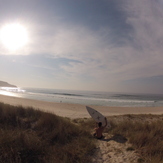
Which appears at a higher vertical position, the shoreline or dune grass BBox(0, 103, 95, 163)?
dune grass BBox(0, 103, 95, 163)

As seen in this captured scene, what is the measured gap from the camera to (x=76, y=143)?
4.51 meters

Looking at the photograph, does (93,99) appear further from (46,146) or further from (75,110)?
(46,146)

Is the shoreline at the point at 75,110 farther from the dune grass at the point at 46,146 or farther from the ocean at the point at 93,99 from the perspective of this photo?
the dune grass at the point at 46,146

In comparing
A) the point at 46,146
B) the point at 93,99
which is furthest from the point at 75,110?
the point at 93,99

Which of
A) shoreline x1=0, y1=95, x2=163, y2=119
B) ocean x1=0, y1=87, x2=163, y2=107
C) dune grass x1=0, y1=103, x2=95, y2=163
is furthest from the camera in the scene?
ocean x1=0, y1=87, x2=163, y2=107

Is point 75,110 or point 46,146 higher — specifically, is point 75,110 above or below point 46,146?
below

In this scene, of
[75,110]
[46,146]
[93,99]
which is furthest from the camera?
[93,99]

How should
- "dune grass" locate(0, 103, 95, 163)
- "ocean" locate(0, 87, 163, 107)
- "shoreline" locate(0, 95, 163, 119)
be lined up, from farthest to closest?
"ocean" locate(0, 87, 163, 107) < "shoreline" locate(0, 95, 163, 119) < "dune grass" locate(0, 103, 95, 163)

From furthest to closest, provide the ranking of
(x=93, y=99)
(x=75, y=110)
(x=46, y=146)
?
(x=93, y=99) → (x=75, y=110) → (x=46, y=146)

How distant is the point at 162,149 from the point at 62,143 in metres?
3.32

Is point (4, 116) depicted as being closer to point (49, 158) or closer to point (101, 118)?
point (49, 158)

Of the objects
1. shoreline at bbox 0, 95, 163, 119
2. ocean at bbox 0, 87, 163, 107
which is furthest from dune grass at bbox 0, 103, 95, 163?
ocean at bbox 0, 87, 163, 107

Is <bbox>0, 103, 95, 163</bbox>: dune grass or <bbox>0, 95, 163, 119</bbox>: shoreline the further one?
<bbox>0, 95, 163, 119</bbox>: shoreline

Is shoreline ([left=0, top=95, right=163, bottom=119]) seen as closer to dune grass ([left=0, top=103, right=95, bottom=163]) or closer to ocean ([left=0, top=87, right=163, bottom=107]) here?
ocean ([left=0, top=87, right=163, bottom=107])
